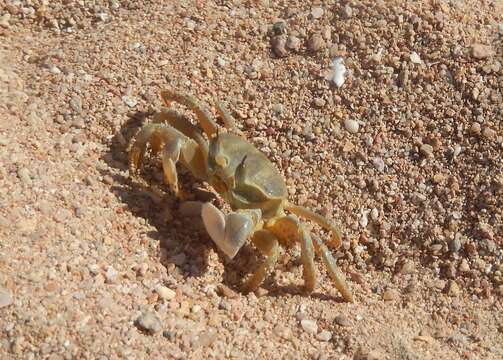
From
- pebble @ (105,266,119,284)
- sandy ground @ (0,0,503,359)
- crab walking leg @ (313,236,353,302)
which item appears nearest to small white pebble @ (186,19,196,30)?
sandy ground @ (0,0,503,359)

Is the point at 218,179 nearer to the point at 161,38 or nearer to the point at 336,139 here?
the point at 336,139

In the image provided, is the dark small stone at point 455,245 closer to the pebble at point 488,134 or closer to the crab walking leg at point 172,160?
the pebble at point 488,134

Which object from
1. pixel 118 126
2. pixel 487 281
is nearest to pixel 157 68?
pixel 118 126

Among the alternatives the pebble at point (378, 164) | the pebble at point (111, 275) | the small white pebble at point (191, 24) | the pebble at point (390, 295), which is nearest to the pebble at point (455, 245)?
the pebble at point (390, 295)

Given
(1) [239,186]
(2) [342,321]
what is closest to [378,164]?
(1) [239,186]

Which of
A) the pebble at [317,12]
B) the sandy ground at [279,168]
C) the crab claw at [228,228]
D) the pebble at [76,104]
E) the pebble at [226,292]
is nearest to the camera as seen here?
the sandy ground at [279,168]

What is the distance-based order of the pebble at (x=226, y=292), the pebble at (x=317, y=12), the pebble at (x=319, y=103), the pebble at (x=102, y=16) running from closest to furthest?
the pebble at (x=226, y=292)
the pebble at (x=319, y=103)
the pebble at (x=317, y=12)
the pebble at (x=102, y=16)

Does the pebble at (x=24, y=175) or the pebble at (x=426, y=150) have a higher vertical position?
the pebble at (x=426, y=150)
